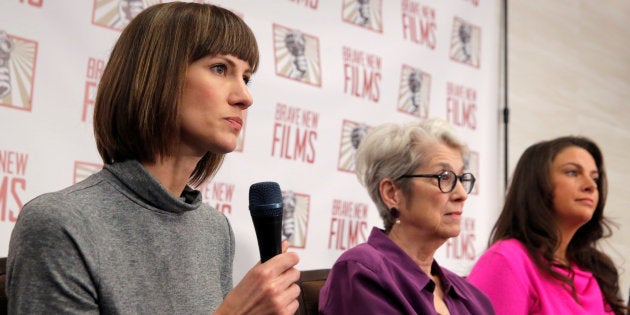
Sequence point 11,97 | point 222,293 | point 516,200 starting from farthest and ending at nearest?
point 516,200 → point 11,97 → point 222,293

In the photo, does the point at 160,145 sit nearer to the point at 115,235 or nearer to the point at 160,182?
the point at 160,182

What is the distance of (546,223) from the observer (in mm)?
3072

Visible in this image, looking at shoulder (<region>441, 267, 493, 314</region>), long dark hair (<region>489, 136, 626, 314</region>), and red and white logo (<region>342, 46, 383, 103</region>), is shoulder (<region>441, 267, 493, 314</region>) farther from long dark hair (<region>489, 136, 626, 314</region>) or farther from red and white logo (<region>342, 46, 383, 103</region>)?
red and white logo (<region>342, 46, 383, 103</region>)

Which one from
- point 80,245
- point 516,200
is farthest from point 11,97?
point 516,200

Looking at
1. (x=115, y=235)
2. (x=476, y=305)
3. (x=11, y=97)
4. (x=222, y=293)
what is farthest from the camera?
(x=476, y=305)

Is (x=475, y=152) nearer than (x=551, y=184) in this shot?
No

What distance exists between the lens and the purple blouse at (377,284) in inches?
85.0

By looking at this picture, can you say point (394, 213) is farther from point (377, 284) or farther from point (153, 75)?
point (153, 75)

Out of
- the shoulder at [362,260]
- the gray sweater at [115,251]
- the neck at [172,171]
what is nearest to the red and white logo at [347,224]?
the shoulder at [362,260]

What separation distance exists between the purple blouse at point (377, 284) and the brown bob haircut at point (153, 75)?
85cm

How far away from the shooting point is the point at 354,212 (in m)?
3.13

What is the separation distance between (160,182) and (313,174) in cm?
152

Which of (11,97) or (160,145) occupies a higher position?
(11,97)

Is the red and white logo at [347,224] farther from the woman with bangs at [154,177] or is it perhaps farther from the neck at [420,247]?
the woman with bangs at [154,177]
